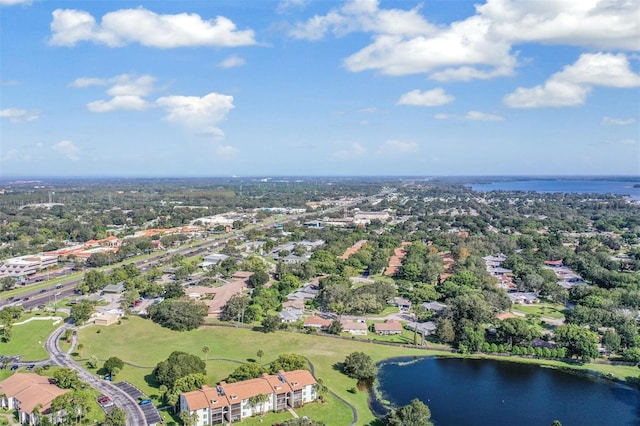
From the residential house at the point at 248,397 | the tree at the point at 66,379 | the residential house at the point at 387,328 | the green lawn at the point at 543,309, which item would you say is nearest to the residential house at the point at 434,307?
the residential house at the point at 387,328

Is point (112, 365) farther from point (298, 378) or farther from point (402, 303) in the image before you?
point (402, 303)

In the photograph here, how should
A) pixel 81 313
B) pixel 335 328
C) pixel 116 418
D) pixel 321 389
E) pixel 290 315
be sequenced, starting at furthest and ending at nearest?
pixel 290 315, pixel 81 313, pixel 335 328, pixel 321 389, pixel 116 418

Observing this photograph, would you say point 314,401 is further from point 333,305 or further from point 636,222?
point 636,222

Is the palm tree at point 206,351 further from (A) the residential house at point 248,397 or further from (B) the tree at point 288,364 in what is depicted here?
(A) the residential house at point 248,397

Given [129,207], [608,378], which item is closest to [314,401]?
[608,378]

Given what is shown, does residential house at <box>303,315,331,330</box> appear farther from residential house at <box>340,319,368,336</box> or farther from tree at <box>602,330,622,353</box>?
tree at <box>602,330,622,353</box>

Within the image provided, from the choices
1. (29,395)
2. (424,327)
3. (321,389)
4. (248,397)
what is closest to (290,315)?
(424,327)

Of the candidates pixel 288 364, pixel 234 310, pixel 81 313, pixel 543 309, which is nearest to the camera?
pixel 288 364
